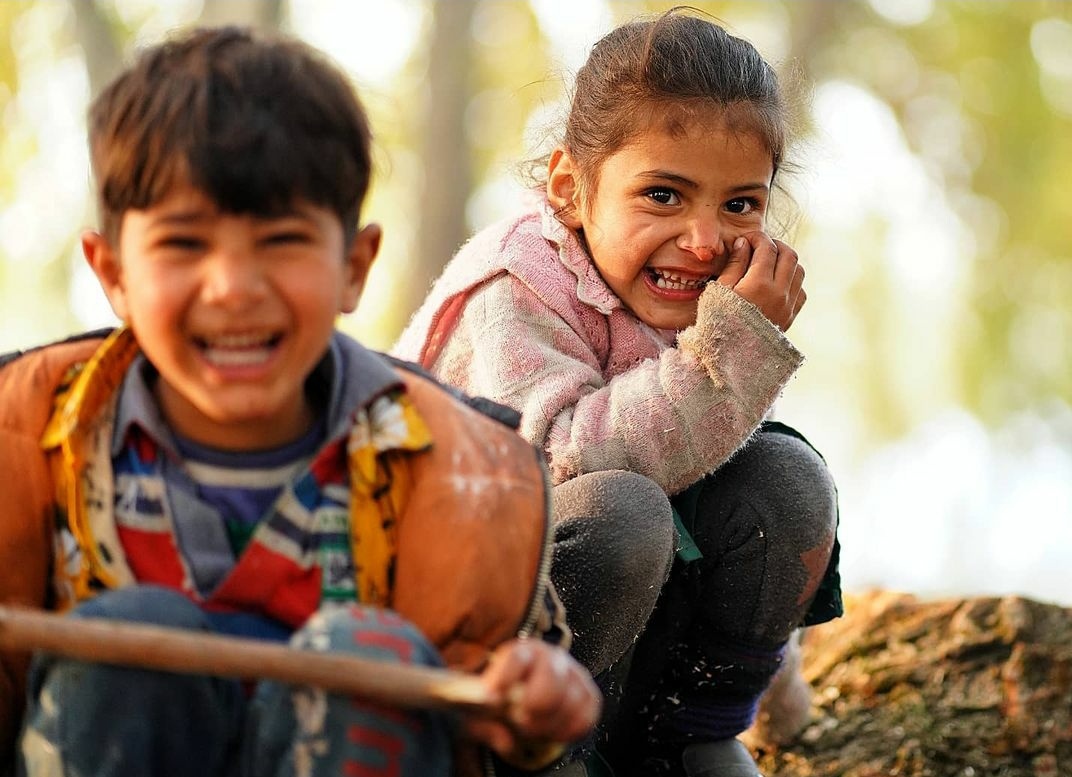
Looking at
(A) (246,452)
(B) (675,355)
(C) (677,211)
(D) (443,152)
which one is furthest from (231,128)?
(D) (443,152)

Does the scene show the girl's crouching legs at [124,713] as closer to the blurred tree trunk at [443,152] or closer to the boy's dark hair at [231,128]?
the boy's dark hair at [231,128]

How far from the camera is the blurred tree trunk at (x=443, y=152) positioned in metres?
9.08

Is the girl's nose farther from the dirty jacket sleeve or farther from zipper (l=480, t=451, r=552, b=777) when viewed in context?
zipper (l=480, t=451, r=552, b=777)

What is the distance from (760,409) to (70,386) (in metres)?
1.08

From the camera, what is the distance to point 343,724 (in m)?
1.56

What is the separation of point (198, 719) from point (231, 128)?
0.67 meters

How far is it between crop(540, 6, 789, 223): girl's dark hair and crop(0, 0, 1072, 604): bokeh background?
256 inches

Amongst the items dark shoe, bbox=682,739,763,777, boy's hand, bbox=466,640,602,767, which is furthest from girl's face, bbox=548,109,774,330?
boy's hand, bbox=466,640,602,767

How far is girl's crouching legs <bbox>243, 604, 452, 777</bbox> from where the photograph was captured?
5.13 feet

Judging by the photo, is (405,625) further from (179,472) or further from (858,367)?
(858,367)

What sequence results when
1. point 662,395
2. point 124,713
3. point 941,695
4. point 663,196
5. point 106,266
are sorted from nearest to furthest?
point 124,713, point 106,266, point 662,395, point 663,196, point 941,695

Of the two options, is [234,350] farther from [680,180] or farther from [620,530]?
[680,180]

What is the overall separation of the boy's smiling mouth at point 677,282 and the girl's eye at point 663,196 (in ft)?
0.40

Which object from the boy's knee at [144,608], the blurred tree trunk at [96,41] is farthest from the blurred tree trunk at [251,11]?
the boy's knee at [144,608]
